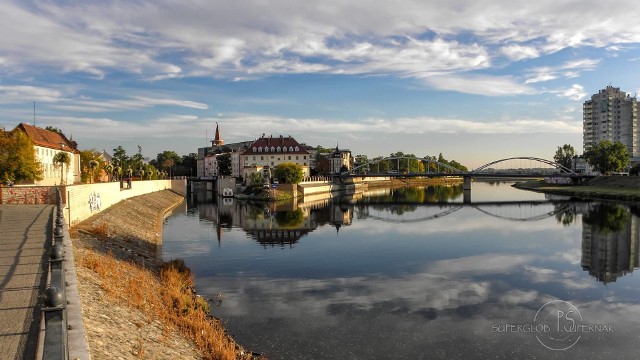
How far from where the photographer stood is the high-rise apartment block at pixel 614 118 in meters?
166

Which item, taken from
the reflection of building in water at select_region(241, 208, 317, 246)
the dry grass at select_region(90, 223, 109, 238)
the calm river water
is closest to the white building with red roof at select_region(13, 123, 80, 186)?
the reflection of building in water at select_region(241, 208, 317, 246)

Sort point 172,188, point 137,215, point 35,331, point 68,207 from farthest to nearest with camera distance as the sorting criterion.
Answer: point 172,188 < point 137,215 < point 68,207 < point 35,331

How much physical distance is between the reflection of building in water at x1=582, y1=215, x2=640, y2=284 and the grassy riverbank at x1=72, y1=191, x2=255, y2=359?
20465 millimetres

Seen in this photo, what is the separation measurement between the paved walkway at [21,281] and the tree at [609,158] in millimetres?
123546

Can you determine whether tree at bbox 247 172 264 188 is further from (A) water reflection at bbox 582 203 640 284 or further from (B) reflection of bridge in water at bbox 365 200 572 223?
(A) water reflection at bbox 582 203 640 284

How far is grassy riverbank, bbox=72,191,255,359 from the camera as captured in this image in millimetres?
11317

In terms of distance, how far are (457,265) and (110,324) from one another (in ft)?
69.9

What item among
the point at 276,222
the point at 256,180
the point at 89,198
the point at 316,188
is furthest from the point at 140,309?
the point at 316,188

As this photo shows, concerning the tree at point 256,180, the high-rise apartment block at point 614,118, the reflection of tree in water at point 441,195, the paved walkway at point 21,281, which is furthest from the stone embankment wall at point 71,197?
the high-rise apartment block at point 614,118

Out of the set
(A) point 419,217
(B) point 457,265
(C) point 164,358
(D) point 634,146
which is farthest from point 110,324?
(D) point 634,146

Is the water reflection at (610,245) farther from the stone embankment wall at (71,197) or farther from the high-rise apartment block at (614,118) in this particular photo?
the high-rise apartment block at (614,118)

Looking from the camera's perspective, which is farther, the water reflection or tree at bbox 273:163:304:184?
tree at bbox 273:163:304:184

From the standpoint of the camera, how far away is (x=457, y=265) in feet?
92.5

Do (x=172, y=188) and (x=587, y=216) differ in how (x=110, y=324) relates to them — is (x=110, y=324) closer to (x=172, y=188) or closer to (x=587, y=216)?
(x=587, y=216)
